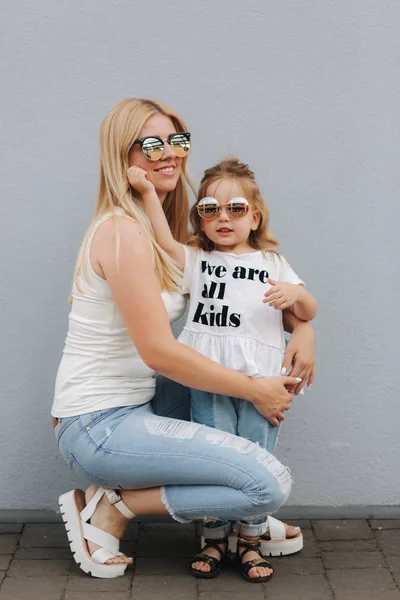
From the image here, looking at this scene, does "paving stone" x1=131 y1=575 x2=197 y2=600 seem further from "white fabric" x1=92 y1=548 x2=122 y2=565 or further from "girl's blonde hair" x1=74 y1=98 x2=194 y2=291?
"girl's blonde hair" x1=74 y1=98 x2=194 y2=291

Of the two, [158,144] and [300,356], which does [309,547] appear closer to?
[300,356]

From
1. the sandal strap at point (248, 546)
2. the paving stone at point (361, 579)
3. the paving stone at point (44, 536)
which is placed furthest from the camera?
the paving stone at point (44, 536)

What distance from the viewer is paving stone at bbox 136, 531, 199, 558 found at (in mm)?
3904

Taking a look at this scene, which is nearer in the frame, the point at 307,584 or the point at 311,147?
the point at 307,584

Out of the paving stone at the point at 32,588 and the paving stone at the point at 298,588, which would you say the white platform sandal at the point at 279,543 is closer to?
the paving stone at the point at 298,588

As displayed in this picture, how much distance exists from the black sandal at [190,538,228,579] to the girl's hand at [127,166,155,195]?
1.41 meters

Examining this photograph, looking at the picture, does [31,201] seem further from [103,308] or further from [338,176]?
[338,176]

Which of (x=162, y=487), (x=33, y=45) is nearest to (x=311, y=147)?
(x=33, y=45)

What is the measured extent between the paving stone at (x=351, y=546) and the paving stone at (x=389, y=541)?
0.03 meters

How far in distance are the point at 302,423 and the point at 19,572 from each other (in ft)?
4.59

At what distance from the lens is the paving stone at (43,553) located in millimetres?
3859

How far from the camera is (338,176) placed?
411 centimetres

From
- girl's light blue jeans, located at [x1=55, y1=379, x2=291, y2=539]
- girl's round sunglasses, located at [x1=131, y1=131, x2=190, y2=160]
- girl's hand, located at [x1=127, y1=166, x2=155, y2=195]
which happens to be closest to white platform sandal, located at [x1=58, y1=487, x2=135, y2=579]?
girl's light blue jeans, located at [x1=55, y1=379, x2=291, y2=539]

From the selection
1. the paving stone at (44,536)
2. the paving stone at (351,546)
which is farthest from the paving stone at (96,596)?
the paving stone at (351,546)
